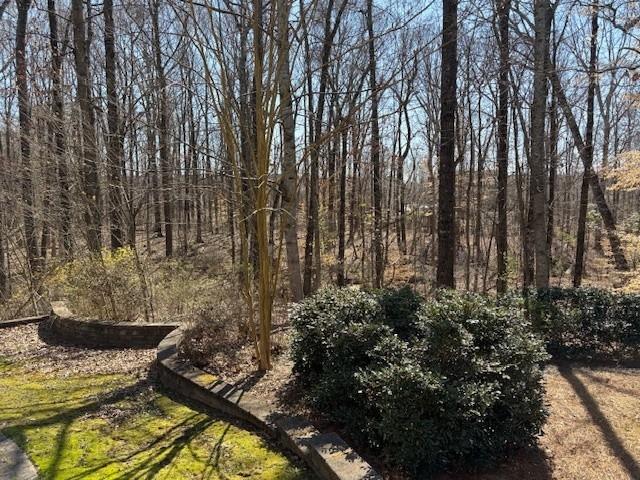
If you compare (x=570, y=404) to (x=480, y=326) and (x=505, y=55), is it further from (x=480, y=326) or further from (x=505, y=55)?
(x=505, y=55)

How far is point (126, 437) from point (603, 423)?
12.1ft

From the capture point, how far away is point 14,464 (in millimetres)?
3266

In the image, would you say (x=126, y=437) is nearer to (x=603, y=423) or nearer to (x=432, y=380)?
(x=432, y=380)

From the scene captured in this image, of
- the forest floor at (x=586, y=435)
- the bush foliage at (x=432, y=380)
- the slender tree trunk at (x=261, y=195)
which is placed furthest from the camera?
the slender tree trunk at (x=261, y=195)

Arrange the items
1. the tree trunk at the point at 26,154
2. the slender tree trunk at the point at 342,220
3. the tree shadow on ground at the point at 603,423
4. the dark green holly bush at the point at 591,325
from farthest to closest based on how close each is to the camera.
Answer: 1. the slender tree trunk at the point at 342,220
2. the tree trunk at the point at 26,154
3. the dark green holly bush at the point at 591,325
4. the tree shadow on ground at the point at 603,423

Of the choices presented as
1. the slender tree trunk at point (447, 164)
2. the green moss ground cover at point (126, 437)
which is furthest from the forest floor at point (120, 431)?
the slender tree trunk at point (447, 164)

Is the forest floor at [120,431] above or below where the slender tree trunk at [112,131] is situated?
below

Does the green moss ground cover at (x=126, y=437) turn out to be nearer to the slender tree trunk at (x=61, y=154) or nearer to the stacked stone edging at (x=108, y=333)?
the stacked stone edging at (x=108, y=333)

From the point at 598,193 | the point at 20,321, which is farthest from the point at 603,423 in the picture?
the point at 598,193

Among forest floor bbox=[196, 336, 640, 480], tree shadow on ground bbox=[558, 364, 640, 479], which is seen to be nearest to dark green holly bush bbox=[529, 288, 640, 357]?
forest floor bbox=[196, 336, 640, 480]

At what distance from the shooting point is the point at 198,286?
8078mm

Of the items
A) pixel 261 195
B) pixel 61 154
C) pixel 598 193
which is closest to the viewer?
pixel 261 195

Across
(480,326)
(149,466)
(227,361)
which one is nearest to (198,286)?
(227,361)

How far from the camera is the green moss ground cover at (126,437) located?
3.13 metres
